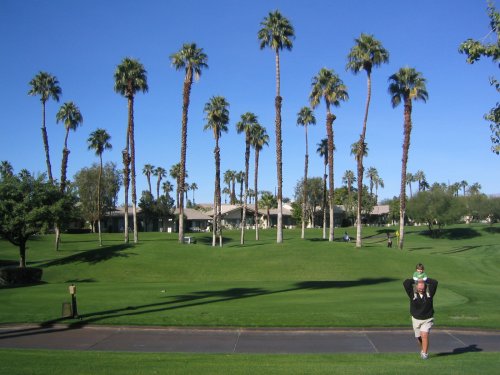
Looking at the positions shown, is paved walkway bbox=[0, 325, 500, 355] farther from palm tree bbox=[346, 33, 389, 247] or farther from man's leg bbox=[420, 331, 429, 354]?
palm tree bbox=[346, 33, 389, 247]

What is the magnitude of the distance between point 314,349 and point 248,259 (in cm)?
2806

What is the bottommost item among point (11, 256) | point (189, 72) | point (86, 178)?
point (11, 256)

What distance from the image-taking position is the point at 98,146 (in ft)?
222

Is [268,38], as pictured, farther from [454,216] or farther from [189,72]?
[454,216]

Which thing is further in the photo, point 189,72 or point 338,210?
point 338,210

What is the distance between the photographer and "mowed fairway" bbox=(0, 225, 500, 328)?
1628 centimetres

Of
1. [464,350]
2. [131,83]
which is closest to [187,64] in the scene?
[131,83]

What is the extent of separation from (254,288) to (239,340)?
1284cm

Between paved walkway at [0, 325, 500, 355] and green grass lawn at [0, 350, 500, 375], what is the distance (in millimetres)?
848

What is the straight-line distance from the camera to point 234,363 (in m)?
11.0

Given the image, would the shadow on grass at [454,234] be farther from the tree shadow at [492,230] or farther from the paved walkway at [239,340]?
the paved walkway at [239,340]

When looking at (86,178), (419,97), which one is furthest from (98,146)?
(419,97)

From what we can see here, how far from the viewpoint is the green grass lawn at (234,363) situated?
998 cm

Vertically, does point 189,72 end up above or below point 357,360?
above
